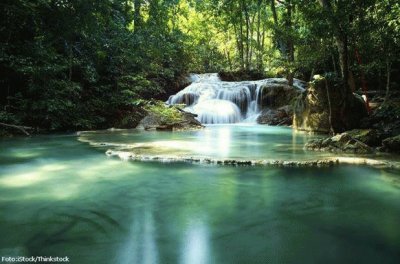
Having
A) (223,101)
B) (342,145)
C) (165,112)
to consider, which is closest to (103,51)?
(165,112)

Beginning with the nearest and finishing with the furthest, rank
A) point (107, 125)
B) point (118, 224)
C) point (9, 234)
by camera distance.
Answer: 1. point (9, 234)
2. point (118, 224)
3. point (107, 125)

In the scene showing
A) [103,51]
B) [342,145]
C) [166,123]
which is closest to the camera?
[342,145]

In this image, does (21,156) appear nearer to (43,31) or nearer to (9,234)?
(9,234)

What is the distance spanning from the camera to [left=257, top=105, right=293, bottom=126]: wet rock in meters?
18.8

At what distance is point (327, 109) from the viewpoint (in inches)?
498

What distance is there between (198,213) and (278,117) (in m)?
16.2

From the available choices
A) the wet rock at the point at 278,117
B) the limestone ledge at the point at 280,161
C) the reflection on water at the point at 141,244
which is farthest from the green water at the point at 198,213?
the wet rock at the point at 278,117

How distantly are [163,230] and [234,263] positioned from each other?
97cm

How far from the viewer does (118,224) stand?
11.9 ft

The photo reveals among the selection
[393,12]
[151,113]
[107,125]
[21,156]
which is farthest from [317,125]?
[21,156]

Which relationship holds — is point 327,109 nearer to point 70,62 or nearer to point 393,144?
point 393,144

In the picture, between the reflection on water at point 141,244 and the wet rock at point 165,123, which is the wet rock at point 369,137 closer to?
the reflection on water at point 141,244

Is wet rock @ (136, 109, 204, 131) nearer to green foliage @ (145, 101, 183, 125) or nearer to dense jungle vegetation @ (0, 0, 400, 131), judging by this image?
green foliage @ (145, 101, 183, 125)

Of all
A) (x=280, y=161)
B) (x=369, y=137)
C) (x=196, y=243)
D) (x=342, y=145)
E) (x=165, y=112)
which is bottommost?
(x=196, y=243)
